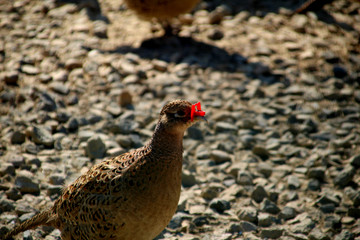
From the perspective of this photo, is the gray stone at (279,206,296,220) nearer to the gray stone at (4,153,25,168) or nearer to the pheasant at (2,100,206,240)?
the pheasant at (2,100,206,240)

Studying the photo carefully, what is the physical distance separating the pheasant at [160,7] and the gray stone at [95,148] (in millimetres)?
2935

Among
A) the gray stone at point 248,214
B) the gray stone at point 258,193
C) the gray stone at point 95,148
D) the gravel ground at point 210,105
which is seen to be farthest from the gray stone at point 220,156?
the gray stone at point 95,148

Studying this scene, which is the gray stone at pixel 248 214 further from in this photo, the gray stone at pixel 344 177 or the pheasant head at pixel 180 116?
the pheasant head at pixel 180 116

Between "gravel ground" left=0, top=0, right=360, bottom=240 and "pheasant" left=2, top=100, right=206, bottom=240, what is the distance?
2.64 feet

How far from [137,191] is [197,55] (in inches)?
168

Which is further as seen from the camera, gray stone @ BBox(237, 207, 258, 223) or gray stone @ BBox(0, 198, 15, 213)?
gray stone @ BBox(237, 207, 258, 223)

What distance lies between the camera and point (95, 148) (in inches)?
195

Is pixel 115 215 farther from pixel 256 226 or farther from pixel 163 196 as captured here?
pixel 256 226

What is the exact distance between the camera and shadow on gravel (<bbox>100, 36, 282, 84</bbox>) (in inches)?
262

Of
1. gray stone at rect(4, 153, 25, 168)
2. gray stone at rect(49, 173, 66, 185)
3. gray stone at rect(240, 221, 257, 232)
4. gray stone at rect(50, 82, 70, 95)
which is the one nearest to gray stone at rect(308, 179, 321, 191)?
gray stone at rect(240, 221, 257, 232)

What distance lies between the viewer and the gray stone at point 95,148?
4.92 meters

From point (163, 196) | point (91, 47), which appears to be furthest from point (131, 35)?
point (163, 196)

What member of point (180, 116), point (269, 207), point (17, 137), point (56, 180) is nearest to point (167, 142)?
point (180, 116)

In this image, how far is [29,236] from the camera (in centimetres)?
375
